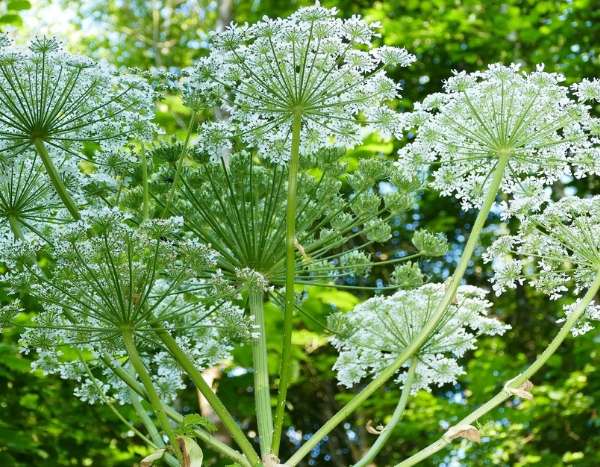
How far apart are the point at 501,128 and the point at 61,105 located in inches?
84.3

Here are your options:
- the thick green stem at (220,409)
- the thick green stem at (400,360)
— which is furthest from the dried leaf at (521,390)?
the thick green stem at (220,409)

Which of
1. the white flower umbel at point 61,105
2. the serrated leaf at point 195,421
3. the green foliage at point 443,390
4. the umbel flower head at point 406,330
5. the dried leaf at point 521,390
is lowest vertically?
the serrated leaf at point 195,421

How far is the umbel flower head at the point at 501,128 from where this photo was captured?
4555 mm

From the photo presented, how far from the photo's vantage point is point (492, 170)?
4859 mm

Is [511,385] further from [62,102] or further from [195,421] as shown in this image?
[62,102]

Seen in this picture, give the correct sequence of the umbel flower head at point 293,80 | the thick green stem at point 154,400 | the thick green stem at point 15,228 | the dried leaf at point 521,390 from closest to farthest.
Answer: the thick green stem at point 154,400
the dried leaf at point 521,390
the umbel flower head at point 293,80
the thick green stem at point 15,228

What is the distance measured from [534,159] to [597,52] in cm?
1127

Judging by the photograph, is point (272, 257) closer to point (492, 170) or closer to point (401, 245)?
point (492, 170)

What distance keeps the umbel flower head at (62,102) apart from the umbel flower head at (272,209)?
0.44m

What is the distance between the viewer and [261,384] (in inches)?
166

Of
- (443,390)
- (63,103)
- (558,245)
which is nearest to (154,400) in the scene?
(63,103)

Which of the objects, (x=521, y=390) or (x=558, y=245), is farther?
(x=558, y=245)

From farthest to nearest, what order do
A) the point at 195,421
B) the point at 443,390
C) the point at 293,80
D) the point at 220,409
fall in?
1. the point at 443,390
2. the point at 293,80
3. the point at 220,409
4. the point at 195,421

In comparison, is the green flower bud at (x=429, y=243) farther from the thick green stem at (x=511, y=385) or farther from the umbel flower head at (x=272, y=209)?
the thick green stem at (x=511, y=385)
